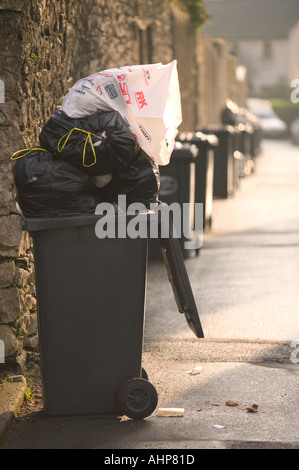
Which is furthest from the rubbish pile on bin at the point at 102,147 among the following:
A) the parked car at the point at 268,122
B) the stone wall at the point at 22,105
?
the parked car at the point at 268,122

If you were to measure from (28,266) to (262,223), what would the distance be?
7.77 metres

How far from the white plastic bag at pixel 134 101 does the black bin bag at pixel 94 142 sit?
0.21ft

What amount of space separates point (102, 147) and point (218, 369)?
1.95 m

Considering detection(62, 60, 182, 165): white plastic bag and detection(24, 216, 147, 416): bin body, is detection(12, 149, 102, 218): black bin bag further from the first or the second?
detection(62, 60, 182, 165): white plastic bag

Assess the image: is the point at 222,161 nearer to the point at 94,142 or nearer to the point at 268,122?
the point at 94,142

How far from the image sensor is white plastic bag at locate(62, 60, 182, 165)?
17.0 ft

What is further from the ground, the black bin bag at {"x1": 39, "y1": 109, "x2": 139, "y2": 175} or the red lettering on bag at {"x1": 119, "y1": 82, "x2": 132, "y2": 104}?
the red lettering on bag at {"x1": 119, "y1": 82, "x2": 132, "y2": 104}

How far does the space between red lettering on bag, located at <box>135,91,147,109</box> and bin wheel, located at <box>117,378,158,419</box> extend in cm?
148

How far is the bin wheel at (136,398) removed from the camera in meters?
5.15

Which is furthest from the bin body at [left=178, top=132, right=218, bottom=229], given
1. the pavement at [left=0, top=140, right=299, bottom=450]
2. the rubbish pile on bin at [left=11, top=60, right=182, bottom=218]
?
the rubbish pile on bin at [left=11, top=60, right=182, bottom=218]

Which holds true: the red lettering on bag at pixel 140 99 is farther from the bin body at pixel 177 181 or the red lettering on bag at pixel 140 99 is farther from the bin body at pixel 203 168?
the bin body at pixel 203 168

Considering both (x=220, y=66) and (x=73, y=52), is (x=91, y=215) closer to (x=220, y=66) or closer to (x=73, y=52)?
(x=73, y=52)

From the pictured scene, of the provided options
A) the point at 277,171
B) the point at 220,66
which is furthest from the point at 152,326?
the point at 220,66

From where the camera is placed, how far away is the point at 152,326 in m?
7.52
